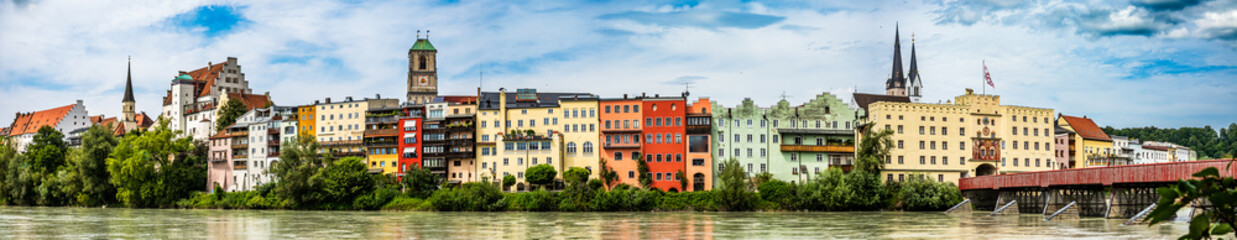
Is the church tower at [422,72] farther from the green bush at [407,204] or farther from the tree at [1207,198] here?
the tree at [1207,198]

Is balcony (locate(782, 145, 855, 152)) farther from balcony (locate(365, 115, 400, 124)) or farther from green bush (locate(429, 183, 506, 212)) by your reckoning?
balcony (locate(365, 115, 400, 124))

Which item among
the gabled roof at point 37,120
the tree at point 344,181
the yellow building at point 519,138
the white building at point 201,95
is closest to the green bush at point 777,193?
the yellow building at point 519,138

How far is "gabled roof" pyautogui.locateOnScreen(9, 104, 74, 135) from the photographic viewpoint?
538 feet

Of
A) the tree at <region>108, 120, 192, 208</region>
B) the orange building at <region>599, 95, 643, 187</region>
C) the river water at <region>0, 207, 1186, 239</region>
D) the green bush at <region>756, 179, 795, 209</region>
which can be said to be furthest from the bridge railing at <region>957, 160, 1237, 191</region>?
the tree at <region>108, 120, 192, 208</region>

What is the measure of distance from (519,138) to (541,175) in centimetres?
560

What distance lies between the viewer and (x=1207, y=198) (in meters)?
5.84

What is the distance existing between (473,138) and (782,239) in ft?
Answer: 180

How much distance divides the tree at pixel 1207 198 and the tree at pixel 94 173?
4430 inches

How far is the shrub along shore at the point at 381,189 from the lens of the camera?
8944 cm

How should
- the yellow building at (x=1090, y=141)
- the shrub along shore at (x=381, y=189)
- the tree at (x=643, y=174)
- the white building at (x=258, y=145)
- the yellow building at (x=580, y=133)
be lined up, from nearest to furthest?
the shrub along shore at (x=381, y=189) → the tree at (x=643, y=174) → the yellow building at (x=580, y=133) → the white building at (x=258, y=145) → the yellow building at (x=1090, y=141)

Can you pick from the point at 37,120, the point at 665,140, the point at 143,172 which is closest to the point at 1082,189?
the point at 665,140

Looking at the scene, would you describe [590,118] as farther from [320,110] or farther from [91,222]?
[91,222]

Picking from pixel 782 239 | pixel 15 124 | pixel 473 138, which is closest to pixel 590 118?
pixel 473 138

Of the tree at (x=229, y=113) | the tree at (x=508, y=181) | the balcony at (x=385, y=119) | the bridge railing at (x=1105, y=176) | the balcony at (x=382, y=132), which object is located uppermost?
the tree at (x=229, y=113)
